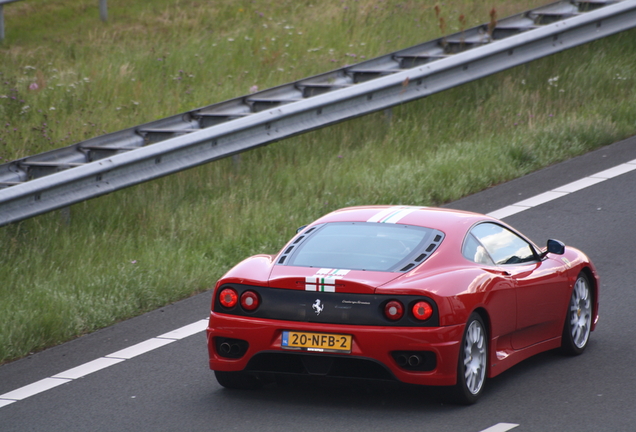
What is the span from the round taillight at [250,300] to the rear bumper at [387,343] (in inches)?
3.1

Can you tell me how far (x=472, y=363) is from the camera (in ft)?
21.0

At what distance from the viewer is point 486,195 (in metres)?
12.1

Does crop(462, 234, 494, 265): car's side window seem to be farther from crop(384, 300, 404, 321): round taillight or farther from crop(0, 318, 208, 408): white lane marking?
crop(0, 318, 208, 408): white lane marking

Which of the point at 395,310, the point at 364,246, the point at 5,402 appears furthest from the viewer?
the point at 5,402

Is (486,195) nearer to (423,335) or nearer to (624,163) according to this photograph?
(624,163)

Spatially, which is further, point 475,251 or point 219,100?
point 219,100

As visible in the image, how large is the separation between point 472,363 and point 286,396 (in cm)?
116

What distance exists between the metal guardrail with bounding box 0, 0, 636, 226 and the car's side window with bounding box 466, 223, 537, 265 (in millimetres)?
4429

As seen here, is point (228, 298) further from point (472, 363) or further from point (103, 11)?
point (103, 11)

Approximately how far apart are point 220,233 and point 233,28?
7977 mm

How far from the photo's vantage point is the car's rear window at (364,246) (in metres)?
6.43

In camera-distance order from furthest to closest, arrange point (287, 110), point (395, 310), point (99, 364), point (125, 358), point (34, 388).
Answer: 1. point (287, 110)
2. point (125, 358)
3. point (99, 364)
4. point (34, 388)
5. point (395, 310)

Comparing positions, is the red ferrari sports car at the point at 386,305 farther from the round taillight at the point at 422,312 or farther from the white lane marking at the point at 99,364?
the white lane marking at the point at 99,364

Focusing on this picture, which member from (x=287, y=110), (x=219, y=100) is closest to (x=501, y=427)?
(x=287, y=110)
